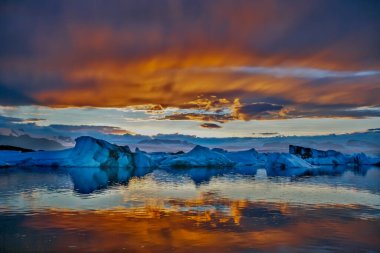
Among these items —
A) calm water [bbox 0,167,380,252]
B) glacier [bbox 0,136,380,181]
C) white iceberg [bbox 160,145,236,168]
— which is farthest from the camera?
white iceberg [bbox 160,145,236,168]

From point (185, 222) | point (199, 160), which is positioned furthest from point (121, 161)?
point (185, 222)

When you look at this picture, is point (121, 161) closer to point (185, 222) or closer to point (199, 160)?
point (199, 160)

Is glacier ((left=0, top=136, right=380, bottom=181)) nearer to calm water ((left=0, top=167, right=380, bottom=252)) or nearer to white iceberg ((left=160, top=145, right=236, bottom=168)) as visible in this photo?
white iceberg ((left=160, top=145, right=236, bottom=168))

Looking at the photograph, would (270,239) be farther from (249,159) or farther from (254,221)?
(249,159)

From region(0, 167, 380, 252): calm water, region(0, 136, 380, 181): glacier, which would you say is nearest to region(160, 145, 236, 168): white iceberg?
region(0, 136, 380, 181): glacier

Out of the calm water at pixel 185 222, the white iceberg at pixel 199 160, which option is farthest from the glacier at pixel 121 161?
the calm water at pixel 185 222

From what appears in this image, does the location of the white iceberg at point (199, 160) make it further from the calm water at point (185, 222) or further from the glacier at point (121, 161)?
the calm water at point (185, 222)

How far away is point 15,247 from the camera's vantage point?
32.4ft

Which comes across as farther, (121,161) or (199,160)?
(199,160)

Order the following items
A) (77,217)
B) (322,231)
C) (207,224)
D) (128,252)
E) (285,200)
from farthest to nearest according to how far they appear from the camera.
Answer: (285,200), (77,217), (207,224), (322,231), (128,252)

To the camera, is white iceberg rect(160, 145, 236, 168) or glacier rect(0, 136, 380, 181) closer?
glacier rect(0, 136, 380, 181)

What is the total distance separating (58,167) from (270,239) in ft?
152

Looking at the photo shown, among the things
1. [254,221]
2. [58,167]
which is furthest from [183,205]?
[58,167]

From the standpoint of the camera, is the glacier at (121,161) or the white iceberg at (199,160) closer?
the glacier at (121,161)
